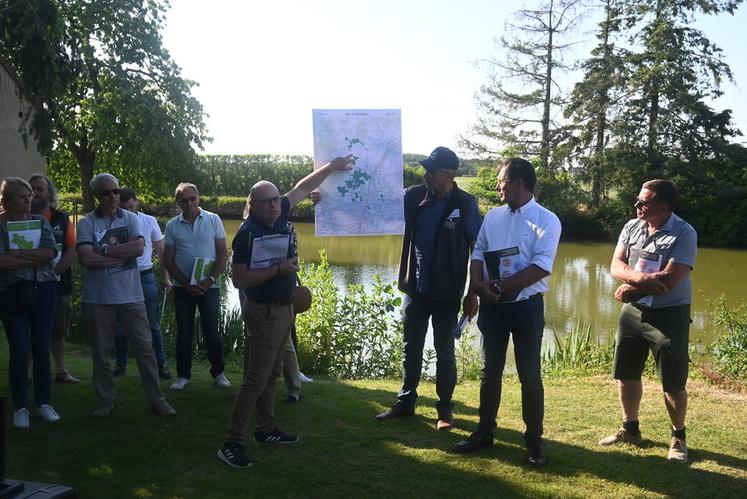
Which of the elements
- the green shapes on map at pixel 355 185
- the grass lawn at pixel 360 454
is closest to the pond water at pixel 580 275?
the grass lawn at pixel 360 454

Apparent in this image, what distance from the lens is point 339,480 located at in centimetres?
402

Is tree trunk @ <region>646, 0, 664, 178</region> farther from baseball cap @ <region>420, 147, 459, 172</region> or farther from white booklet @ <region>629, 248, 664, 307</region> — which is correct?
baseball cap @ <region>420, 147, 459, 172</region>

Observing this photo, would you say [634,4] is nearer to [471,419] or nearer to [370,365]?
[370,365]

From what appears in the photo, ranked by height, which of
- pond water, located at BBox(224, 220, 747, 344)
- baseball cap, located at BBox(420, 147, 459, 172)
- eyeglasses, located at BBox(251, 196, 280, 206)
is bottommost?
pond water, located at BBox(224, 220, 747, 344)

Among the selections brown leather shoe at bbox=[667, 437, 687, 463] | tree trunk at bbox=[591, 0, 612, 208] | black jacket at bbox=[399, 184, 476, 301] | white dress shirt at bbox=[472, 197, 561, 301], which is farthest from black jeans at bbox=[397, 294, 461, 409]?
tree trunk at bbox=[591, 0, 612, 208]

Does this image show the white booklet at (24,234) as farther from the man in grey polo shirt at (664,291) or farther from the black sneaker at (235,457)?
the man in grey polo shirt at (664,291)

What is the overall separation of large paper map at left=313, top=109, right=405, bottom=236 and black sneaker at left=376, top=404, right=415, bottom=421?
1267 mm

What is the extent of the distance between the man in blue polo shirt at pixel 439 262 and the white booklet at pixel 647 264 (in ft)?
3.44

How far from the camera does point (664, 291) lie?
4.29 m

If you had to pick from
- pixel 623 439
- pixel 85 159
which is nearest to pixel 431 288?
pixel 623 439

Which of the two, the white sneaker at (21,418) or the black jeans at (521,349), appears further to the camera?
the white sneaker at (21,418)

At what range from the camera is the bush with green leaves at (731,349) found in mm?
7129

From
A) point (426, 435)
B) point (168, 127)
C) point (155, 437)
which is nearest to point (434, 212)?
point (426, 435)

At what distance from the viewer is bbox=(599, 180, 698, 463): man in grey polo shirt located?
4293mm
